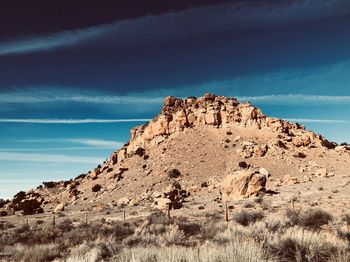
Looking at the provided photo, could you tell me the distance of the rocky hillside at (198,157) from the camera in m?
58.4

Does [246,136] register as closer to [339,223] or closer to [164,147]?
[164,147]

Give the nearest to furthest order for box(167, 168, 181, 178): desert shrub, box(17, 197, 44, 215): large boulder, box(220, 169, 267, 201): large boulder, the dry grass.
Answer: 1. the dry grass
2. box(220, 169, 267, 201): large boulder
3. box(17, 197, 44, 215): large boulder
4. box(167, 168, 181, 178): desert shrub

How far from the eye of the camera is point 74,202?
216 feet

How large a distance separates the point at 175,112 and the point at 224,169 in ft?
80.4

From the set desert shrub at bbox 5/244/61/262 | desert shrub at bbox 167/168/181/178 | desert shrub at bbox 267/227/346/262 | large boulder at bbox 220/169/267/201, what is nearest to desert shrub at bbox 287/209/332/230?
desert shrub at bbox 267/227/346/262

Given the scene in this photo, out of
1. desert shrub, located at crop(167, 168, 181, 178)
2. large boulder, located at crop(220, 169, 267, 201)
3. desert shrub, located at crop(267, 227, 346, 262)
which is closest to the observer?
desert shrub, located at crop(267, 227, 346, 262)

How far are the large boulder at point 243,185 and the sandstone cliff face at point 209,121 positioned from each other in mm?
32003

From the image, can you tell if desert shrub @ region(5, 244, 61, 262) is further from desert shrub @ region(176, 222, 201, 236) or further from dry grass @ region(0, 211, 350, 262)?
desert shrub @ region(176, 222, 201, 236)

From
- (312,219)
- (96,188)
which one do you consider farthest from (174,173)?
(312,219)

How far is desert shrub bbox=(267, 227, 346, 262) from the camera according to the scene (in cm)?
887

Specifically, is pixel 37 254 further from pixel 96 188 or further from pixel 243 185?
pixel 96 188

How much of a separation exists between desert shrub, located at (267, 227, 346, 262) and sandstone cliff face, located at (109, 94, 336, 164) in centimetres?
6252

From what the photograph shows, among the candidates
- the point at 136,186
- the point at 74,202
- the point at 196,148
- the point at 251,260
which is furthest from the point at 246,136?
the point at 251,260

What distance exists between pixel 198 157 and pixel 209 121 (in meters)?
12.1
